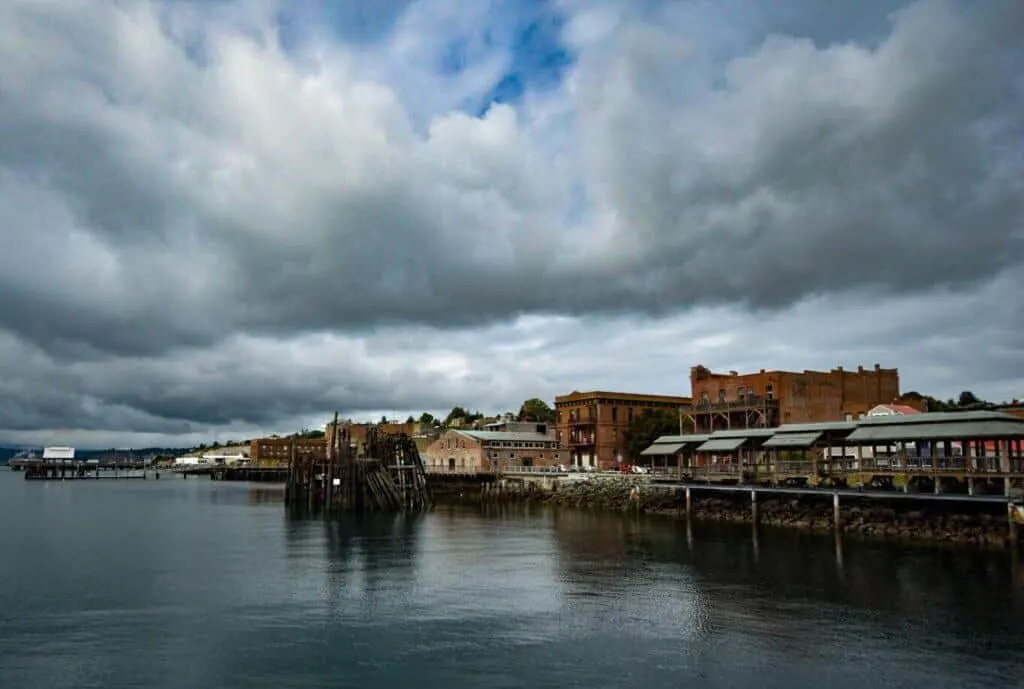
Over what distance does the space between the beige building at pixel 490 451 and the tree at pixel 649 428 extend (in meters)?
9.23

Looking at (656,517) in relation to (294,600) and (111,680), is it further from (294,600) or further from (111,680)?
(111,680)

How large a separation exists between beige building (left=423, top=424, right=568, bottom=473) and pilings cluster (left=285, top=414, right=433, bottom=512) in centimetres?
1594

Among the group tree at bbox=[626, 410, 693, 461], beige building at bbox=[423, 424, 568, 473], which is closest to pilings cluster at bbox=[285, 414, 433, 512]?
beige building at bbox=[423, 424, 568, 473]

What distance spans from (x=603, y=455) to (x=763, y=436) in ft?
135

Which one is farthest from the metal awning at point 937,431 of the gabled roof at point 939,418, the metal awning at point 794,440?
the metal awning at point 794,440

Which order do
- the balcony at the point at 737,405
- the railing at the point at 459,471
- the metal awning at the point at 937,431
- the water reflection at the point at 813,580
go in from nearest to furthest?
the water reflection at the point at 813,580
the metal awning at the point at 937,431
the balcony at the point at 737,405
the railing at the point at 459,471

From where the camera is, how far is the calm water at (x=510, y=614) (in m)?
20.1

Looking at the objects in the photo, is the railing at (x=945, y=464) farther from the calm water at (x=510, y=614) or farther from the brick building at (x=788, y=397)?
the brick building at (x=788, y=397)

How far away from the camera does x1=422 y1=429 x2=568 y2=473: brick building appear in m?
96.5

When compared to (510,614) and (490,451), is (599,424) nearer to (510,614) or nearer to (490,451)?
(490,451)

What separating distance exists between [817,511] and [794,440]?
196 inches

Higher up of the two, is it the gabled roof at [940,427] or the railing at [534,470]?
the gabled roof at [940,427]

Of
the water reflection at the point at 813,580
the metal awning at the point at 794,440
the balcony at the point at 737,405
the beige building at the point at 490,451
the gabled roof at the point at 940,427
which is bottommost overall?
the water reflection at the point at 813,580

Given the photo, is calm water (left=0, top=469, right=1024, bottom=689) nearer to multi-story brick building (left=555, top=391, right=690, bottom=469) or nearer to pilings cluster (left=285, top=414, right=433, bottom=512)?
pilings cluster (left=285, top=414, right=433, bottom=512)
